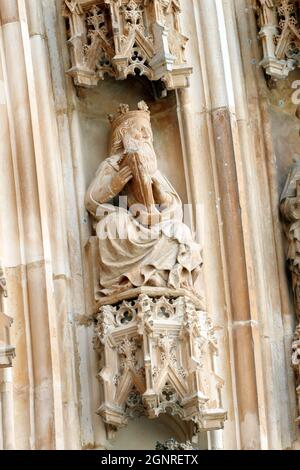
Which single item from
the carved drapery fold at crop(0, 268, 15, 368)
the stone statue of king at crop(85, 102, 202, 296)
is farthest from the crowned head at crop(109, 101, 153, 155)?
the carved drapery fold at crop(0, 268, 15, 368)

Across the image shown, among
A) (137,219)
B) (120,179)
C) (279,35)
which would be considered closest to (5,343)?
(137,219)

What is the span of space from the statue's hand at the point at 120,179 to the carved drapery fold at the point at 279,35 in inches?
55.2

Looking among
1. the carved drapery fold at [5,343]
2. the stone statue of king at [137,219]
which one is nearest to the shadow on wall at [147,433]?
the stone statue of king at [137,219]

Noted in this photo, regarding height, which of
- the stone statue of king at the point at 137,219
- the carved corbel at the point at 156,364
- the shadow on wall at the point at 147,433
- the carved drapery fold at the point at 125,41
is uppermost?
the carved drapery fold at the point at 125,41

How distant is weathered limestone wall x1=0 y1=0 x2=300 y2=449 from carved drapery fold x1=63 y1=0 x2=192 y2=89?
137mm

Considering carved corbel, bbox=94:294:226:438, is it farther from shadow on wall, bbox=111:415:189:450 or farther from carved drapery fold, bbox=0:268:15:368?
carved drapery fold, bbox=0:268:15:368

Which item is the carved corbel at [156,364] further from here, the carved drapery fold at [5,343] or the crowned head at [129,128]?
the crowned head at [129,128]

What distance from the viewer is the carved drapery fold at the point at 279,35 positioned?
23484 millimetres

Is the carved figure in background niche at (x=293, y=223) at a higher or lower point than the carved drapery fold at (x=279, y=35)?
lower

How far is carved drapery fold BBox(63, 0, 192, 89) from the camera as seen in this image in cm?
2295

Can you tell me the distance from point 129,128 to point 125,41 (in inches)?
23.2

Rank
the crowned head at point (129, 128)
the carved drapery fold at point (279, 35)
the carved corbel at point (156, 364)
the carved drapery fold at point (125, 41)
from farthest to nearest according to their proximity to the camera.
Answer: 1. the carved drapery fold at point (279, 35)
2. the carved drapery fold at point (125, 41)
3. the crowned head at point (129, 128)
4. the carved corbel at point (156, 364)

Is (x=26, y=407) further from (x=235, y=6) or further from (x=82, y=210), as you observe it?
(x=235, y=6)

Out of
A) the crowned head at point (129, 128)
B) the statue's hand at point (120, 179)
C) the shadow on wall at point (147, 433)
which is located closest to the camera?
the shadow on wall at point (147, 433)
